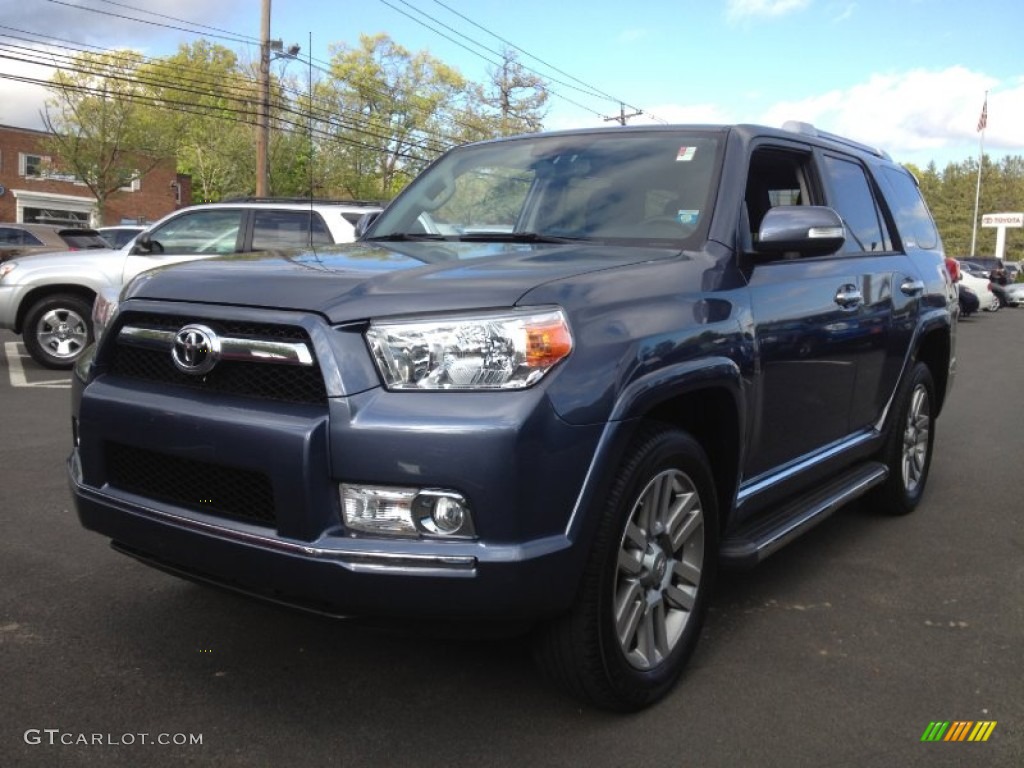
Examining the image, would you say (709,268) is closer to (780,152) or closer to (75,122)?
(780,152)

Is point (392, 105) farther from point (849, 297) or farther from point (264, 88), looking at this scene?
point (849, 297)

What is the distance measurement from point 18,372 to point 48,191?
160 ft

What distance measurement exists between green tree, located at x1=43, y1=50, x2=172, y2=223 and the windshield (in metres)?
40.3

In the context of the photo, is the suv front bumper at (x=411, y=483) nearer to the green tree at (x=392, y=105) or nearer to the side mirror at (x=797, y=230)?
the side mirror at (x=797, y=230)

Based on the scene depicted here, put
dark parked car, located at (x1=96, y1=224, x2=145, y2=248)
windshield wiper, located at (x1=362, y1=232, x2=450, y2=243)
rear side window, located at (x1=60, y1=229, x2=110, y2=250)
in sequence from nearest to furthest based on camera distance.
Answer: windshield wiper, located at (x1=362, y1=232, x2=450, y2=243), rear side window, located at (x1=60, y1=229, x2=110, y2=250), dark parked car, located at (x1=96, y1=224, x2=145, y2=248)

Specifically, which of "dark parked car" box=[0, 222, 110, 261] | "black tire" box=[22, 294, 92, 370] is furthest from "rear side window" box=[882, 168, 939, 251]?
"dark parked car" box=[0, 222, 110, 261]

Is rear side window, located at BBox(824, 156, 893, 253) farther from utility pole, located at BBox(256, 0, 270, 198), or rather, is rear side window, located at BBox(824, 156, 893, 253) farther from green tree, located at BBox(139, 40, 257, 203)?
green tree, located at BBox(139, 40, 257, 203)

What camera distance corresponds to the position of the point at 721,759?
2.67 meters

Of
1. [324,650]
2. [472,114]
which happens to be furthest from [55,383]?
[472,114]

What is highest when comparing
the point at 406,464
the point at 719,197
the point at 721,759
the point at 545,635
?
the point at 719,197

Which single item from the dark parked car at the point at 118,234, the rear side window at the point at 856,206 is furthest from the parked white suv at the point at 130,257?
the dark parked car at the point at 118,234

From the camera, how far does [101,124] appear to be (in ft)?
136

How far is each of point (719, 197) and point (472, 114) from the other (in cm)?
5265

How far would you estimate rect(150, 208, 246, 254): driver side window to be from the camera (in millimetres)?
9695
